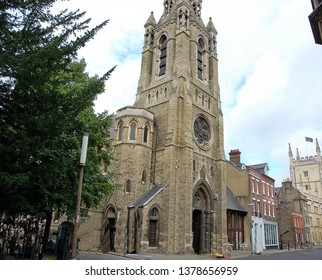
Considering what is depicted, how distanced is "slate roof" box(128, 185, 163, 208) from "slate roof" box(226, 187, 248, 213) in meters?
10.8

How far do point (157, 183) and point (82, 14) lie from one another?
2024 cm

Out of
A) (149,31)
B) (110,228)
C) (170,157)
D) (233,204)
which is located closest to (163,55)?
(149,31)

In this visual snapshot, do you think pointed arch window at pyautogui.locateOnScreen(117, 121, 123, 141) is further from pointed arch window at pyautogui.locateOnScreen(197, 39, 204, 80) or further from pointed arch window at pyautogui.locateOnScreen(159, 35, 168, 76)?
pointed arch window at pyautogui.locateOnScreen(197, 39, 204, 80)

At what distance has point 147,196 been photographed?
26.0 metres

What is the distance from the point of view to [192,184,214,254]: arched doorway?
2844 cm

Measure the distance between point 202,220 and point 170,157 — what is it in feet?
24.8

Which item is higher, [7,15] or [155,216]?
[7,15]

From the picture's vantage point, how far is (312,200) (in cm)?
6219

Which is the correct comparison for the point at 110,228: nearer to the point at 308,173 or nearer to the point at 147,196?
the point at 147,196

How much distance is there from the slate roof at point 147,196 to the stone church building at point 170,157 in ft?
0.29

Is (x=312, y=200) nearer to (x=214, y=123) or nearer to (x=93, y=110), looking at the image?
(x=214, y=123)

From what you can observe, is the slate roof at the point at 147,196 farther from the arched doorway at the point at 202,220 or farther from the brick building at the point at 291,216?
the brick building at the point at 291,216

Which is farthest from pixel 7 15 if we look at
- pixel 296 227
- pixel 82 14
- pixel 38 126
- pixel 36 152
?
pixel 296 227

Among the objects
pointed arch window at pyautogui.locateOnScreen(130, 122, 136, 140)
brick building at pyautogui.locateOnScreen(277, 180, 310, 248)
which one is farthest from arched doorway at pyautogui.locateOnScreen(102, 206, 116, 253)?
brick building at pyautogui.locateOnScreen(277, 180, 310, 248)
